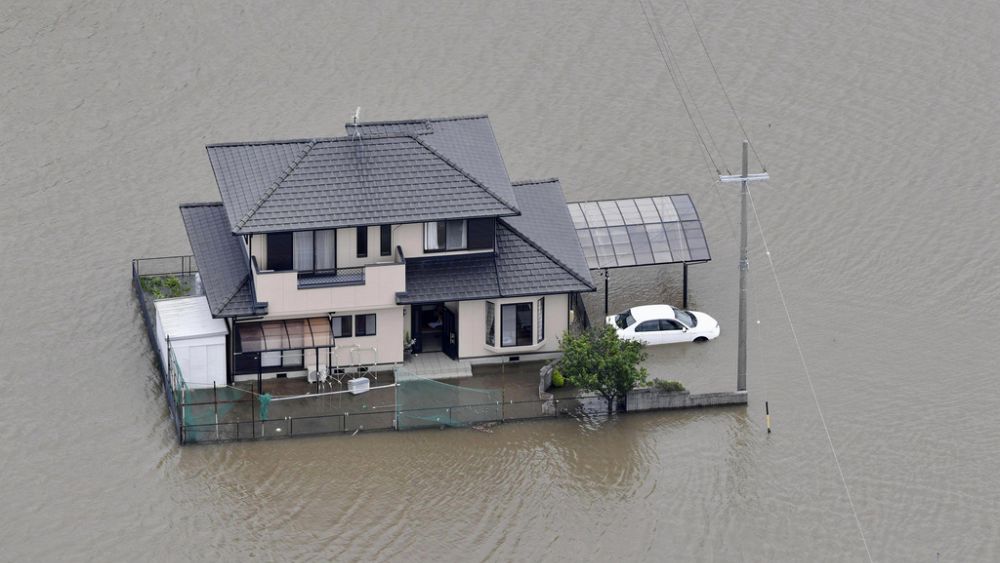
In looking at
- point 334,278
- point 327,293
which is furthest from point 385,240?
point 327,293

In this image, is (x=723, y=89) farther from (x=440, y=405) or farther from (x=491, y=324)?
(x=440, y=405)

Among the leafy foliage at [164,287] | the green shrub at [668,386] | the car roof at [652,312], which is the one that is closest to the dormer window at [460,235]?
the car roof at [652,312]

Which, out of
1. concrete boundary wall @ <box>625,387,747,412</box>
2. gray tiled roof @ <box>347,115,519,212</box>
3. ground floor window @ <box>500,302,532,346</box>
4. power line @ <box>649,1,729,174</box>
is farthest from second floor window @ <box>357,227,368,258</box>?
power line @ <box>649,1,729,174</box>

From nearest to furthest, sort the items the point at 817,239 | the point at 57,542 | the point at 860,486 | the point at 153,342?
the point at 57,542
the point at 860,486
the point at 153,342
the point at 817,239

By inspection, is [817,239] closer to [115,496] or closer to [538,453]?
[538,453]

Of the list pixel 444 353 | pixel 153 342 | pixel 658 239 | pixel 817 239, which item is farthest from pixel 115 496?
pixel 817 239

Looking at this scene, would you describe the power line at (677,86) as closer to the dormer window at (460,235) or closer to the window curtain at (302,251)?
the dormer window at (460,235)
